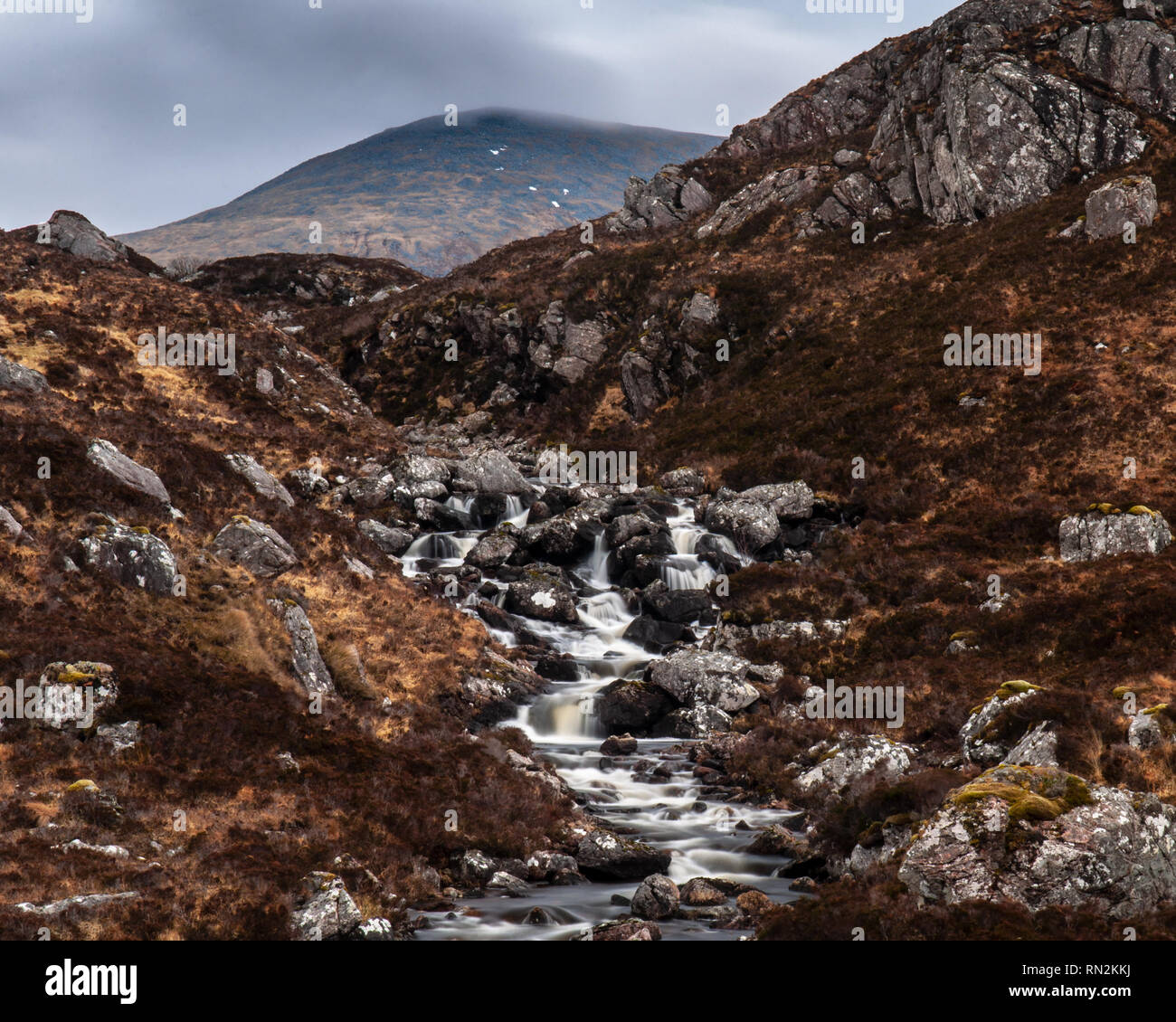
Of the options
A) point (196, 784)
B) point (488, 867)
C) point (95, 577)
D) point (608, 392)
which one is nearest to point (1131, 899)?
point (488, 867)

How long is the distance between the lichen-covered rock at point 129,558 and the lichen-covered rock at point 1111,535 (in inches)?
1156

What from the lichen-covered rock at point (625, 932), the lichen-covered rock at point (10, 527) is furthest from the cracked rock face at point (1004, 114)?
the lichen-covered rock at point (10, 527)

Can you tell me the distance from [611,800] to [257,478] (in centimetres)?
1979

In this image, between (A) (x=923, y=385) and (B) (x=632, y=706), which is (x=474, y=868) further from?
(A) (x=923, y=385)

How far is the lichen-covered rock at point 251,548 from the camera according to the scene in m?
24.0

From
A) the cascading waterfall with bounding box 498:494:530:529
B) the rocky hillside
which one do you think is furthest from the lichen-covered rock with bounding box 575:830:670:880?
the cascading waterfall with bounding box 498:494:530:529

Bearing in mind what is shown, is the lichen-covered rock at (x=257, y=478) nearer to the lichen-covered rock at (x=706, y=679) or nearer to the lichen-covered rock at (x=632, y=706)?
the lichen-covered rock at (x=632, y=706)

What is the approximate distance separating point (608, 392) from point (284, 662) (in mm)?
36726

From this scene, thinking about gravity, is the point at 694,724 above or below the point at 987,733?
below

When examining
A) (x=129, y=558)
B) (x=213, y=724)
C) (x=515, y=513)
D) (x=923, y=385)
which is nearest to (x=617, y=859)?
(x=213, y=724)

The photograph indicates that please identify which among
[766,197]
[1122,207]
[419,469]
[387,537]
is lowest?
[387,537]

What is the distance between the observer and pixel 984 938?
364 inches

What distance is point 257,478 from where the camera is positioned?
31.4 metres
